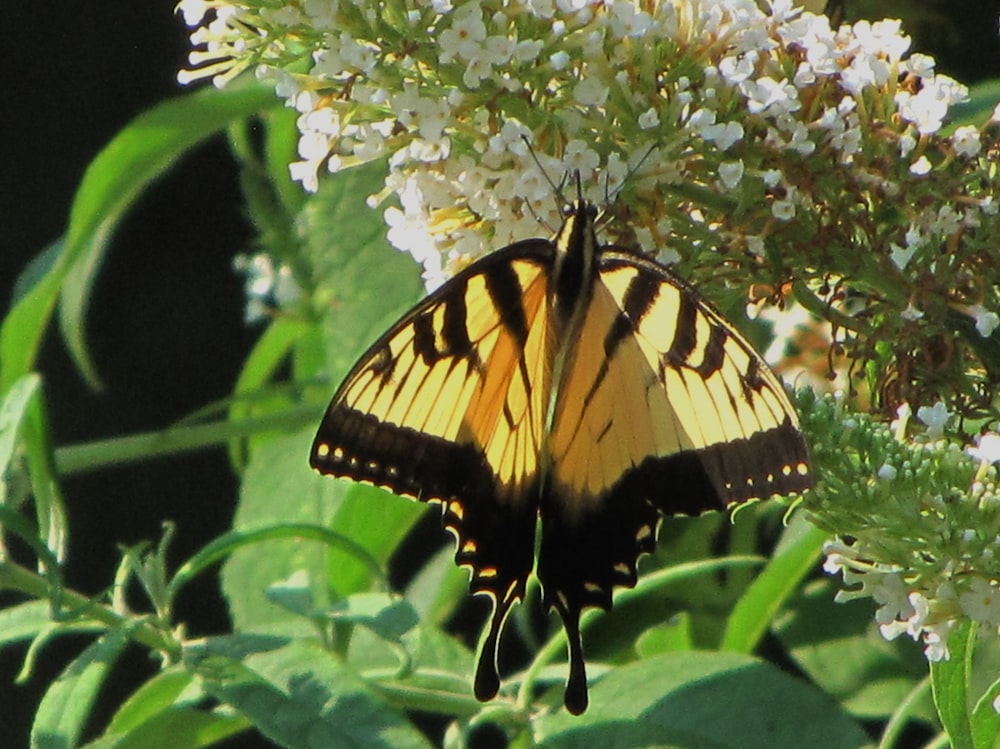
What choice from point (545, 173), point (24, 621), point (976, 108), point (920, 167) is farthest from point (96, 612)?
point (976, 108)

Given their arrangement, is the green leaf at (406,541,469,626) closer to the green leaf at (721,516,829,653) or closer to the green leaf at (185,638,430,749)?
the green leaf at (721,516,829,653)

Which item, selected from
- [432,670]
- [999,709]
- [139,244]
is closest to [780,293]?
[999,709]

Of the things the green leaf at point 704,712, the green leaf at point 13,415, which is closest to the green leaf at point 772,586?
the green leaf at point 704,712

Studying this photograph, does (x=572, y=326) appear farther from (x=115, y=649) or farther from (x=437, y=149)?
(x=115, y=649)

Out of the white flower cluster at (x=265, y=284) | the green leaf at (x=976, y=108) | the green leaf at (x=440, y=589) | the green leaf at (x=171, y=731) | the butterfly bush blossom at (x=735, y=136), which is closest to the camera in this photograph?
the butterfly bush blossom at (x=735, y=136)

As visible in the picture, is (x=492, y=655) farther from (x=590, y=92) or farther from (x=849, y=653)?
(x=849, y=653)

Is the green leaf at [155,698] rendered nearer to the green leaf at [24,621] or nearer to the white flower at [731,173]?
the green leaf at [24,621]
